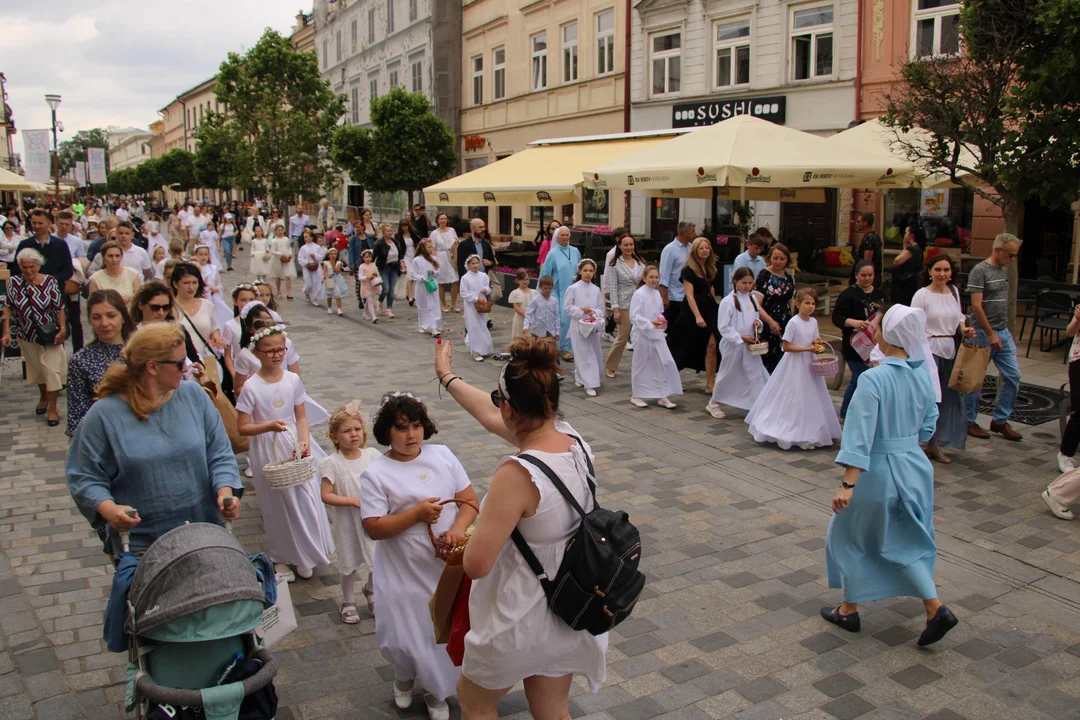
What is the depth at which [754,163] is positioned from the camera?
11.2m

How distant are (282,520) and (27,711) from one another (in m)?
1.70

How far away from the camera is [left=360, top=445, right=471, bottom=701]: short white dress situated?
160 inches

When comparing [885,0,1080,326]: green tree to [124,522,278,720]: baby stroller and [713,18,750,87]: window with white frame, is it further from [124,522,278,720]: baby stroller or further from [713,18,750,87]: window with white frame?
[713,18,750,87]: window with white frame

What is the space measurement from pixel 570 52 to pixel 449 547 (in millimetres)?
26242

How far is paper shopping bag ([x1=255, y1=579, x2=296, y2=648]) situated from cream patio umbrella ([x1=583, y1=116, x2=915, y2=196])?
343 inches

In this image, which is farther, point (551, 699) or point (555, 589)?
point (551, 699)

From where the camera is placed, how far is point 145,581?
304cm

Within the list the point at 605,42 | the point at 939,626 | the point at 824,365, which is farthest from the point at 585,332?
the point at 605,42

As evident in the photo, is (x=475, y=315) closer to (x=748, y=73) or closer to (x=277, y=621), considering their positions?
(x=277, y=621)

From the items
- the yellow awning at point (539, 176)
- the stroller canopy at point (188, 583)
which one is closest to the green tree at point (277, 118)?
the yellow awning at point (539, 176)

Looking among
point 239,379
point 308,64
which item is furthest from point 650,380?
point 308,64

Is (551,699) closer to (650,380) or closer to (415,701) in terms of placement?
(415,701)

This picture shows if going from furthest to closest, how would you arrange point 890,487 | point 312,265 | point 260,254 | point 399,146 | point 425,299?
point 399,146
point 260,254
point 312,265
point 425,299
point 890,487

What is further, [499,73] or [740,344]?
[499,73]
